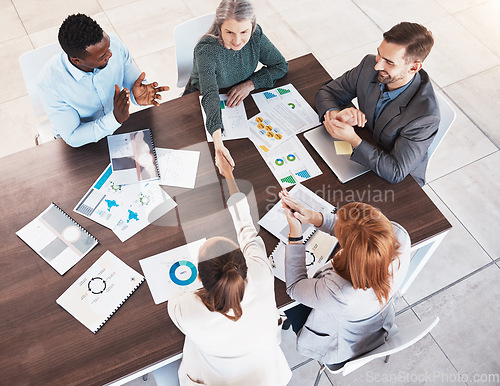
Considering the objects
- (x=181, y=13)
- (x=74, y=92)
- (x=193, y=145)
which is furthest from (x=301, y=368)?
(x=181, y=13)

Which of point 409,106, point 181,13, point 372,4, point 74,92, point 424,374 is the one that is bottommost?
point 424,374

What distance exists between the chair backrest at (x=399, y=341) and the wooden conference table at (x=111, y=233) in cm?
35

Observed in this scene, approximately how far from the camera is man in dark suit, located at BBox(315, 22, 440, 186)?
2039 millimetres

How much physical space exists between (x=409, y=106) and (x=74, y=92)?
62.4 inches

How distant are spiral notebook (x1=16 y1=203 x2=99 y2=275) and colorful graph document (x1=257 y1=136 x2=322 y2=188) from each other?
861 mm

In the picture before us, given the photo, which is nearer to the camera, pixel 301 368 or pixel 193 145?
pixel 193 145

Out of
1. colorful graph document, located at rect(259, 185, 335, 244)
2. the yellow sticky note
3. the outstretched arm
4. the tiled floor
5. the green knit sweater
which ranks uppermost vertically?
the green knit sweater

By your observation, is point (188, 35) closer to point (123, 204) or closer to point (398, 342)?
point (123, 204)

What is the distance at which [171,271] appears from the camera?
6.06 ft

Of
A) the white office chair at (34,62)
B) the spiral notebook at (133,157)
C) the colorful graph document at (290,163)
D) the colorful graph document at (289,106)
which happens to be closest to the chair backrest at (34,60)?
the white office chair at (34,62)

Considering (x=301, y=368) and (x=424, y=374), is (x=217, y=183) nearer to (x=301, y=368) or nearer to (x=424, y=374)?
(x=301, y=368)

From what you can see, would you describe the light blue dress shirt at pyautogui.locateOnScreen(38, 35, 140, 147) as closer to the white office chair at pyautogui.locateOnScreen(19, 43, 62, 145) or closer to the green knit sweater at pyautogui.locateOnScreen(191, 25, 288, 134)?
the white office chair at pyautogui.locateOnScreen(19, 43, 62, 145)

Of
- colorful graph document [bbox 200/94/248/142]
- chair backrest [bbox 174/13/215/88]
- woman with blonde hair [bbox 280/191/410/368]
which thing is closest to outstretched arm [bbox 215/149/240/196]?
colorful graph document [bbox 200/94/248/142]

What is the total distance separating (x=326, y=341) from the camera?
1.90 meters
